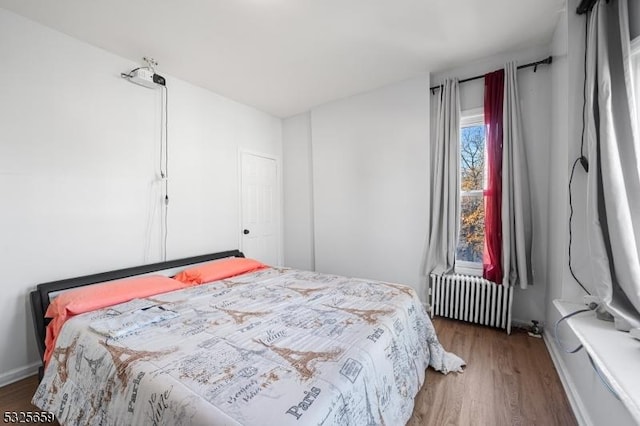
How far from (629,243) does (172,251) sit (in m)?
3.59

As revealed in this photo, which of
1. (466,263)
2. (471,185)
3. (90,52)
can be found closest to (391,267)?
(466,263)

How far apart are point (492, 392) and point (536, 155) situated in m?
2.21

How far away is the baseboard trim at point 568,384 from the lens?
151cm

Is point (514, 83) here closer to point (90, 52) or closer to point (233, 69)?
point (233, 69)

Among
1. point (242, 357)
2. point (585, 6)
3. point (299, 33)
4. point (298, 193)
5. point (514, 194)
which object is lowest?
A: point (242, 357)

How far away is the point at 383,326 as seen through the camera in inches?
61.1

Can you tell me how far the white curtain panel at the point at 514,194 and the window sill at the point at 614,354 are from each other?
1063mm

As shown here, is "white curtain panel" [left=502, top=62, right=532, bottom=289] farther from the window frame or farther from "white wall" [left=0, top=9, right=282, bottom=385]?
"white wall" [left=0, top=9, right=282, bottom=385]

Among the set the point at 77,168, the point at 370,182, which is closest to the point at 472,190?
the point at 370,182

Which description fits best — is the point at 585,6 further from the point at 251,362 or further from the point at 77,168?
the point at 77,168

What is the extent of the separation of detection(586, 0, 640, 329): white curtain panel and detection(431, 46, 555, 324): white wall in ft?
3.63

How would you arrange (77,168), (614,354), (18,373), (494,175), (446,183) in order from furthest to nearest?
1. (446,183)
2. (494,175)
3. (77,168)
4. (18,373)
5. (614,354)

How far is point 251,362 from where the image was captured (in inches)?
47.7

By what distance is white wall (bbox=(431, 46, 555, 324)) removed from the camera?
8.50 feet
